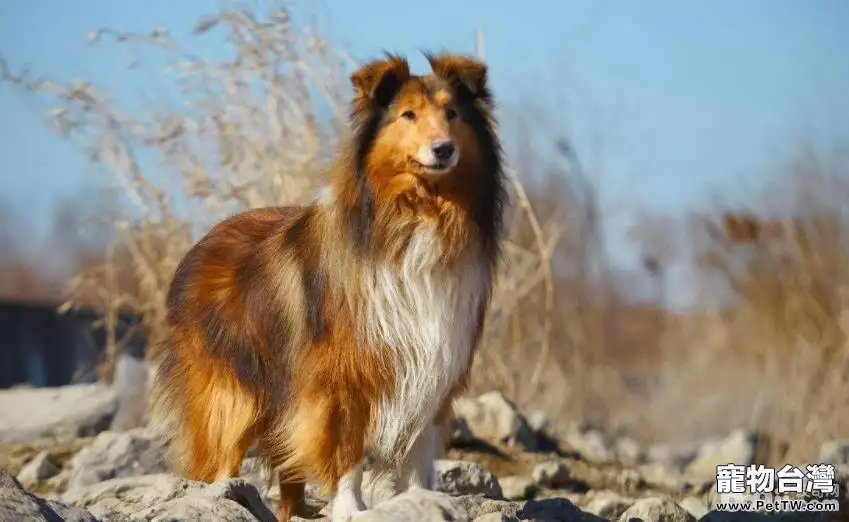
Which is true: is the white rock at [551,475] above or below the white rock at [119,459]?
below

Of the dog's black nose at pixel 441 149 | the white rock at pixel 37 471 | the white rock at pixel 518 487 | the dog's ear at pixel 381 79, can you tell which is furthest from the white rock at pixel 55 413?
the dog's black nose at pixel 441 149

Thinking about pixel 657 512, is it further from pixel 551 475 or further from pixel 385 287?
pixel 551 475

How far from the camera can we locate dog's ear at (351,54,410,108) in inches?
247

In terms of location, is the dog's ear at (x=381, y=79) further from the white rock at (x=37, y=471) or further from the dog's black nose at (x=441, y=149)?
the white rock at (x=37, y=471)

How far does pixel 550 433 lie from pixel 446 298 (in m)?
4.89

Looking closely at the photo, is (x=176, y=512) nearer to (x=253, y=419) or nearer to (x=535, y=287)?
(x=253, y=419)

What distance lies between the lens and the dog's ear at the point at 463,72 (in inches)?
252

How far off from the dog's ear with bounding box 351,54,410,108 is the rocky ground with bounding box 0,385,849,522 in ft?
6.55

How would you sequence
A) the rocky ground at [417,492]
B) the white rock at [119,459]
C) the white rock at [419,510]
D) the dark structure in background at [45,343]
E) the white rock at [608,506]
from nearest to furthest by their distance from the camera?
the white rock at [419,510]
the rocky ground at [417,492]
the white rock at [608,506]
the white rock at [119,459]
the dark structure in background at [45,343]

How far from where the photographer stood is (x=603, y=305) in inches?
565

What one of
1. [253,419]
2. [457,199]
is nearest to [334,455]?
[253,419]

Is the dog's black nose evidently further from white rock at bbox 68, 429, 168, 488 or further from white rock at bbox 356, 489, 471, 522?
white rock at bbox 68, 429, 168, 488

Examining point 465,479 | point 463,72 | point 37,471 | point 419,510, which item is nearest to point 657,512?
point 465,479

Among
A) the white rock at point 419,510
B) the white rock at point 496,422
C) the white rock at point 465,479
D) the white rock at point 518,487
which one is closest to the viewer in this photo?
the white rock at point 419,510
